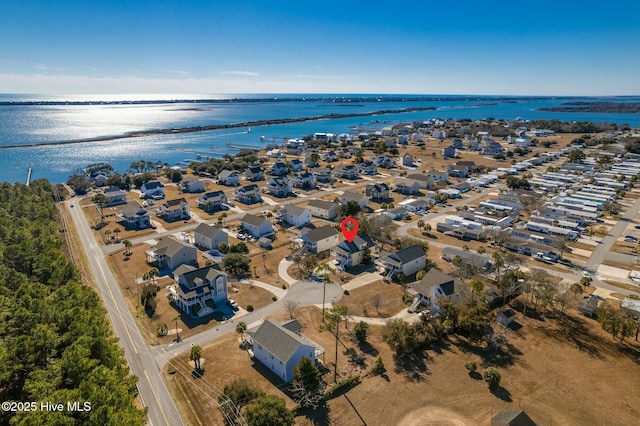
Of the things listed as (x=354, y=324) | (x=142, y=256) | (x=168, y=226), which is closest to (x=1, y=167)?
(x=168, y=226)

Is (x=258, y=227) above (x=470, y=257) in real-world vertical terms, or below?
above

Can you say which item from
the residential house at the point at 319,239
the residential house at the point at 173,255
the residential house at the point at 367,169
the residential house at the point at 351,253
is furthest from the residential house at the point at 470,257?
the residential house at the point at 367,169

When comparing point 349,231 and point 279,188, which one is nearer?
point 349,231

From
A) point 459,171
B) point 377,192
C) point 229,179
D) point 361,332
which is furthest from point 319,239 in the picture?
point 459,171

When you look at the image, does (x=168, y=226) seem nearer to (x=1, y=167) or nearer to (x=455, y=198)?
(x=455, y=198)

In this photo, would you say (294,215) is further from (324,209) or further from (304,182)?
(304,182)

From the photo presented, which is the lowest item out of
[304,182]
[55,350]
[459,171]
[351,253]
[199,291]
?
[459,171]

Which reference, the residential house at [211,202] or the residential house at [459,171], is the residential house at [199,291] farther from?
the residential house at [459,171]
